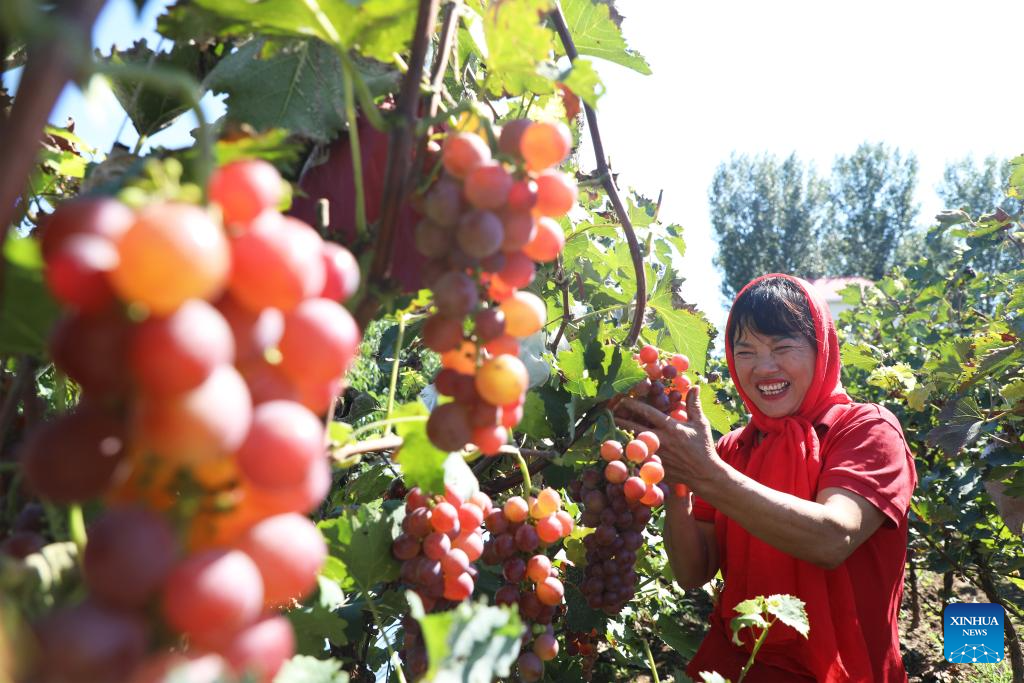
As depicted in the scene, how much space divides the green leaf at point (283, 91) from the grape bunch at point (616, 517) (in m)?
0.95

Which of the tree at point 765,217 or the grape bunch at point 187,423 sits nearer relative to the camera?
the grape bunch at point 187,423

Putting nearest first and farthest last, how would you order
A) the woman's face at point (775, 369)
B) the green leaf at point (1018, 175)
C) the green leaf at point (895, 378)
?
the woman's face at point (775, 369), the green leaf at point (1018, 175), the green leaf at point (895, 378)

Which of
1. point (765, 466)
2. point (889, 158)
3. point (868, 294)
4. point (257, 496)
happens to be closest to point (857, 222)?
point (889, 158)

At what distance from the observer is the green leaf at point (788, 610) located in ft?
4.89

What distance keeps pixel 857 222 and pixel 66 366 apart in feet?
119

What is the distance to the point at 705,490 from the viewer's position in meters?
1.87

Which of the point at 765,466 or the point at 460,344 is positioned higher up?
the point at 460,344

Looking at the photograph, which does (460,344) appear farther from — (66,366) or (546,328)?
(546,328)

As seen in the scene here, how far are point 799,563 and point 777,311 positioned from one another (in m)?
0.73

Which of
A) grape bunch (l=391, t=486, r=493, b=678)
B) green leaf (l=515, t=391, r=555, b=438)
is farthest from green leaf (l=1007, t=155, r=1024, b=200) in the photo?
grape bunch (l=391, t=486, r=493, b=678)

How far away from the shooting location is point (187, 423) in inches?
13.0

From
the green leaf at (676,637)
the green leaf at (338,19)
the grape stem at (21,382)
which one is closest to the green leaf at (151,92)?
the green leaf at (338,19)

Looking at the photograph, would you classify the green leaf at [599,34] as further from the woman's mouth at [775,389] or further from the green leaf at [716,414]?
the woman's mouth at [775,389]

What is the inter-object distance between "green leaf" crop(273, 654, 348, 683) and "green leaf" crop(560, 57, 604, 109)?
515 mm
